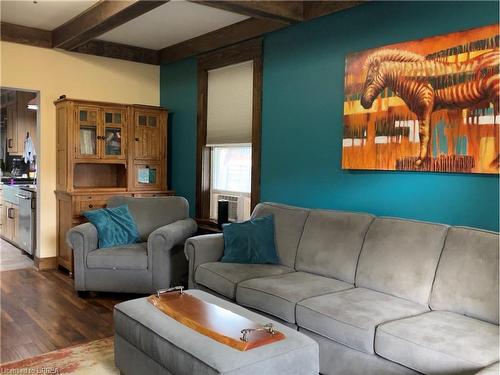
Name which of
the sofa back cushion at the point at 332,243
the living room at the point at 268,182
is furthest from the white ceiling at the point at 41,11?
the sofa back cushion at the point at 332,243

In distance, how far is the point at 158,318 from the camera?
246cm

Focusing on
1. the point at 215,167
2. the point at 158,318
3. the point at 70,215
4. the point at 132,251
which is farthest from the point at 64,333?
the point at 215,167

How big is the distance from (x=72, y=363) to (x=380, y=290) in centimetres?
194

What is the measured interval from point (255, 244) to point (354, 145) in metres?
1.06

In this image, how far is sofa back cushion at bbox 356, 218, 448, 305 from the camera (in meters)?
2.81

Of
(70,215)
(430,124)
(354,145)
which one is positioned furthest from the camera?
(70,215)

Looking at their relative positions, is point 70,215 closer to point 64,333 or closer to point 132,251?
point 132,251

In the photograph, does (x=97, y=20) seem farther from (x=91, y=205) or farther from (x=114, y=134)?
(x=91, y=205)

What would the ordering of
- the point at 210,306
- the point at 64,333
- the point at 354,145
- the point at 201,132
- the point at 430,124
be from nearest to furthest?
the point at 210,306
the point at 430,124
the point at 64,333
the point at 354,145
the point at 201,132

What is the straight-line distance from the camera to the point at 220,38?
4.89 meters

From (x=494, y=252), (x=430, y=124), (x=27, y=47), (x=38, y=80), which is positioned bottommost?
(x=494, y=252)

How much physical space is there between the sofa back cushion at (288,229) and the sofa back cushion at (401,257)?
615mm

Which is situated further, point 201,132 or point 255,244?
point 201,132

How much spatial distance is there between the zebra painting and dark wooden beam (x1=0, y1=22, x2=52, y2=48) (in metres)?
3.47
